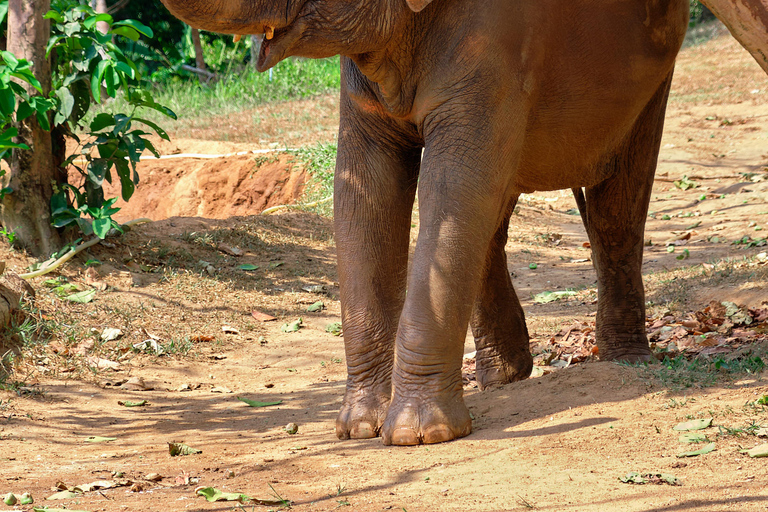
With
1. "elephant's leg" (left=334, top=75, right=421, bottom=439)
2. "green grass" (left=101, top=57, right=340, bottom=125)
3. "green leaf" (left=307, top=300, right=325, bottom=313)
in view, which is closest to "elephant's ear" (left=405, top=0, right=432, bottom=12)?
"elephant's leg" (left=334, top=75, right=421, bottom=439)

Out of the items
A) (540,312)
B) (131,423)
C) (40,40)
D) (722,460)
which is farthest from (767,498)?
(40,40)

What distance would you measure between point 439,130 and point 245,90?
1198 cm

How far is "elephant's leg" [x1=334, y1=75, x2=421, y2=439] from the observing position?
365 cm

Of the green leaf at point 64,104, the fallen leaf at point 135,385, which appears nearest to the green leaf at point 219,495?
the fallen leaf at point 135,385

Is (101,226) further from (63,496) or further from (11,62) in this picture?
(63,496)

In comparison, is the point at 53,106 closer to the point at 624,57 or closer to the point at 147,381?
the point at 147,381

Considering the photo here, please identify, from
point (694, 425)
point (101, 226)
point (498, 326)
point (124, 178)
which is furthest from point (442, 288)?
point (124, 178)

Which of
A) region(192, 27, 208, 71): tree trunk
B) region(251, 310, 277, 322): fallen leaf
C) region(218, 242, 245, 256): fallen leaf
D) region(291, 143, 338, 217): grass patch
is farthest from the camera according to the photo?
region(192, 27, 208, 71): tree trunk

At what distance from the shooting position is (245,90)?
1480 centimetres

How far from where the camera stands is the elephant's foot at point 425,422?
3.27 m

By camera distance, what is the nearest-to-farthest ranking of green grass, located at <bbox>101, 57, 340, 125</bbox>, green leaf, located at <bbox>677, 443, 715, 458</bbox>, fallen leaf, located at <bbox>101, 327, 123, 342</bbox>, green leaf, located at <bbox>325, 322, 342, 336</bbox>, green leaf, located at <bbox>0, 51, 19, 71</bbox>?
green leaf, located at <bbox>677, 443, 715, 458</bbox> → green leaf, located at <bbox>0, 51, 19, 71</bbox> → fallen leaf, located at <bbox>101, 327, 123, 342</bbox> → green leaf, located at <bbox>325, 322, 342, 336</bbox> → green grass, located at <bbox>101, 57, 340, 125</bbox>

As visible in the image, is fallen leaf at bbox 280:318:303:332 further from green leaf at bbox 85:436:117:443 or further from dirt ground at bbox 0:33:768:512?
green leaf at bbox 85:436:117:443

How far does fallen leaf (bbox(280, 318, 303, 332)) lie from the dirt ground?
46 millimetres

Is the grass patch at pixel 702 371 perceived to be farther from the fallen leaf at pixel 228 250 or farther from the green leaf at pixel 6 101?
the fallen leaf at pixel 228 250
